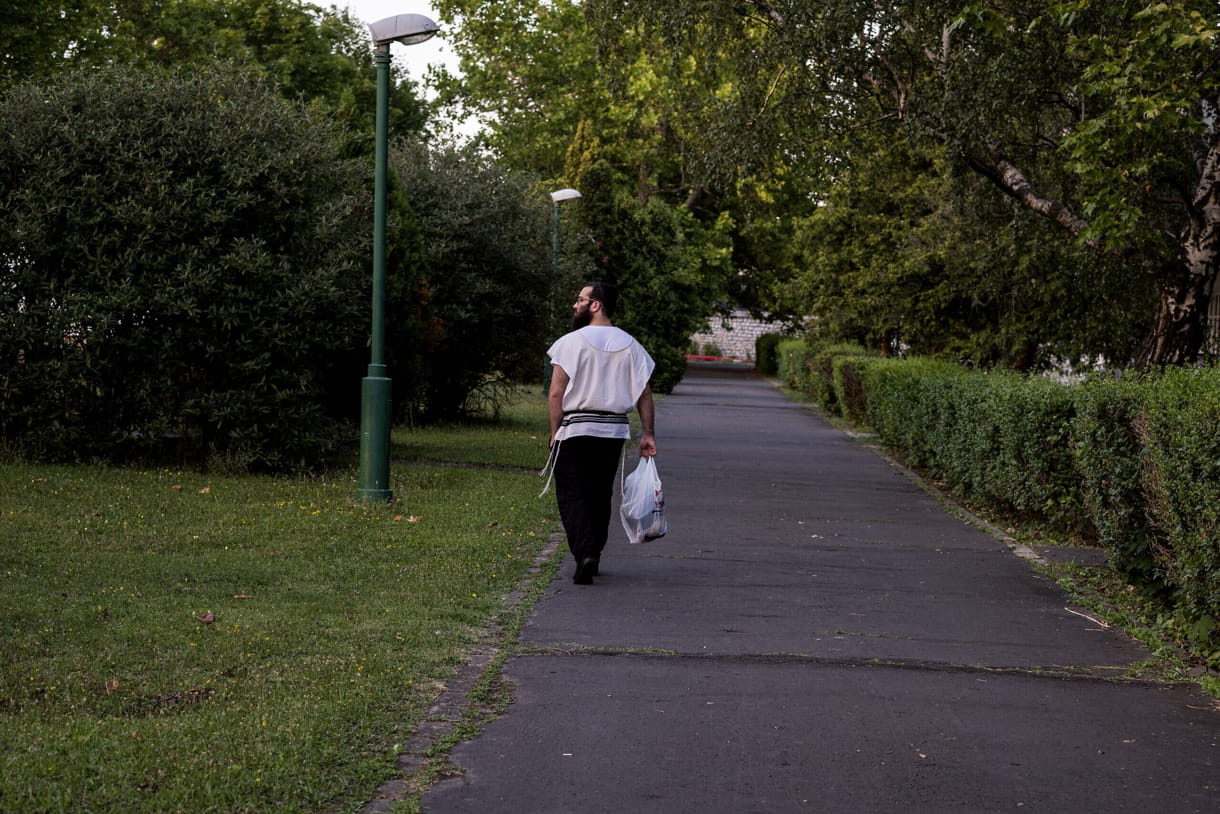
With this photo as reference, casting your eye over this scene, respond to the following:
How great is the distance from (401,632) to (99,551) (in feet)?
9.44

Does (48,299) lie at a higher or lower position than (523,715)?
higher

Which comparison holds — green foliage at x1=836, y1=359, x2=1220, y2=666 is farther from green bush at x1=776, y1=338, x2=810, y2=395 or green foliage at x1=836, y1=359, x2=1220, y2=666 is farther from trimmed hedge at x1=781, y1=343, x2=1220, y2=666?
Result: green bush at x1=776, y1=338, x2=810, y2=395

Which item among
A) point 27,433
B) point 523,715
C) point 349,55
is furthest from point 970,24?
point 349,55

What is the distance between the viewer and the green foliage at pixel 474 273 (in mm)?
21391

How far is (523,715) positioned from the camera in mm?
5465

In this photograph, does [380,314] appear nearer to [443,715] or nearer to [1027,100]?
[443,715]

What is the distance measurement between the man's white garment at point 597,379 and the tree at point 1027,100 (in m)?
6.10

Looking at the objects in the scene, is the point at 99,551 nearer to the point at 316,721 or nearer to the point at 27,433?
the point at 316,721

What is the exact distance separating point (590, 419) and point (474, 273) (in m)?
13.3

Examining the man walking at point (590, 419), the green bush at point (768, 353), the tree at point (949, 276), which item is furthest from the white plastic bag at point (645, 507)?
the green bush at point (768, 353)

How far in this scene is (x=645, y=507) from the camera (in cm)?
893

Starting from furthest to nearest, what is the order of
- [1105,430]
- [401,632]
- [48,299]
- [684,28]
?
[684,28]
[48,299]
[1105,430]
[401,632]

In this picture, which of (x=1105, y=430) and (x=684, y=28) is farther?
(x=684, y=28)

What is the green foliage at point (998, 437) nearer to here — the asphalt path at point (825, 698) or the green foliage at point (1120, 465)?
the green foliage at point (1120, 465)
